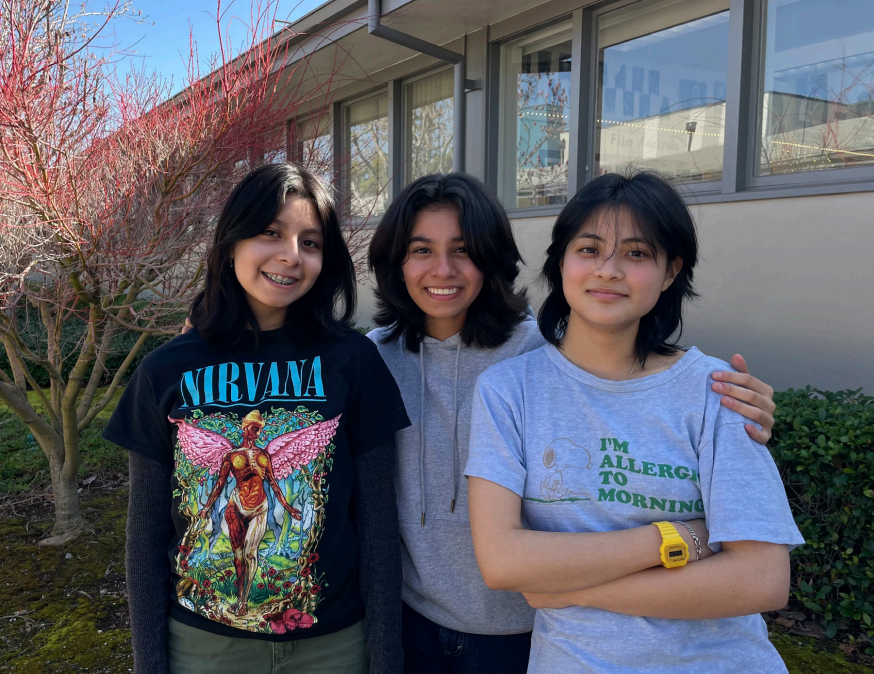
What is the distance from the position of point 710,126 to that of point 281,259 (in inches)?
149

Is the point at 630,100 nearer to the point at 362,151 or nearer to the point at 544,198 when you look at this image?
the point at 544,198

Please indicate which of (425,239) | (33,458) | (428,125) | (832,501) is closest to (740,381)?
(425,239)

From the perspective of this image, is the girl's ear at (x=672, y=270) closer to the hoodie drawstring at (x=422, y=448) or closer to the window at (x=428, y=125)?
the hoodie drawstring at (x=422, y=448)

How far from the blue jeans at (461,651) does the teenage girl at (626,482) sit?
0.21 meters

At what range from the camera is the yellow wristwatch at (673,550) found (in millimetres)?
1212

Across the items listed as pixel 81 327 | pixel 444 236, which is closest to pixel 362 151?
pixel 81 327

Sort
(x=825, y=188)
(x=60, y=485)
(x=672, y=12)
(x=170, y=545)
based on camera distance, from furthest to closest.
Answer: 1. (x=672, y=12)
2. (x=60, y=485)
3. (x=825, y=188)
4. (x=170, y=545)

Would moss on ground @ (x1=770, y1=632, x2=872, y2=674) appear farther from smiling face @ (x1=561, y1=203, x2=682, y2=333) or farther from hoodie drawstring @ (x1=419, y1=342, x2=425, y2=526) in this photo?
smiling face @ (x1=561, y1=203, x2=682, y2=333)

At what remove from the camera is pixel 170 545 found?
1.56 metres

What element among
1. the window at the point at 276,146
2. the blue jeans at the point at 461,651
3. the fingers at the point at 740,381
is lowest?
the blue jeans at the point at 461,651

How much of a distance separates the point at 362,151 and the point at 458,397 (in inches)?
278

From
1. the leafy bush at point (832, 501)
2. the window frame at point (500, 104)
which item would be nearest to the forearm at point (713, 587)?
the leafy bush at point (832, 501)

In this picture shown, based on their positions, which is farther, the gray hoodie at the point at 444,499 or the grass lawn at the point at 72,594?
the grass lawn at the point at 72,594

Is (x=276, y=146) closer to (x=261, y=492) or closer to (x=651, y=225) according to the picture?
(x=261, y=492)
